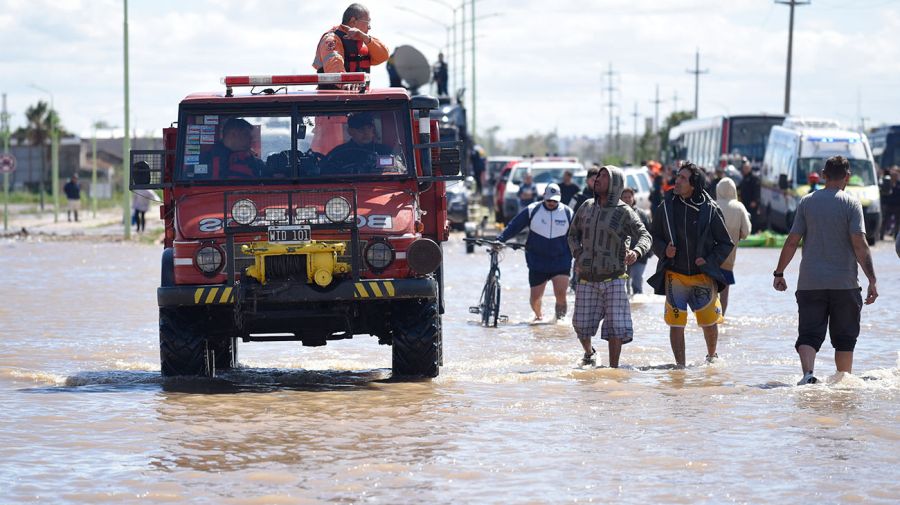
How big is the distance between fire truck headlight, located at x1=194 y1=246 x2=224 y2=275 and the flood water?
0.91 metres

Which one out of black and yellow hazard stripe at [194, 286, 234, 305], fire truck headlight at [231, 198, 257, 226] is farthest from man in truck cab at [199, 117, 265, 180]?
black and yellow hazard stripe at [194, 286, 234, 305]

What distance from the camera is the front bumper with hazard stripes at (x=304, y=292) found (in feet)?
37.6

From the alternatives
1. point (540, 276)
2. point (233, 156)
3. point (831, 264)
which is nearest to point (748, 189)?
point (540, 276)

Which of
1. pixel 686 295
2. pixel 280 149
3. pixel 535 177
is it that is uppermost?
pixel 280 149

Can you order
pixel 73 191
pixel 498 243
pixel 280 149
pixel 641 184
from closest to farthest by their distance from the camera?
pixel 280 149 → pixel 498 243 → pixel 641 184 → pixel 73 191

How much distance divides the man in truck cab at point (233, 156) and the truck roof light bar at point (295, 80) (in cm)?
34

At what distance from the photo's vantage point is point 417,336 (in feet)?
39.8

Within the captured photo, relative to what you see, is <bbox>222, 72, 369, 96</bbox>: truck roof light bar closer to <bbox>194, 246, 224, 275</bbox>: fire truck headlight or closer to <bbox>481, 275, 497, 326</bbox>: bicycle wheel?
<bbox>194, 246, 224, 275</bbox>: fire truck headlight

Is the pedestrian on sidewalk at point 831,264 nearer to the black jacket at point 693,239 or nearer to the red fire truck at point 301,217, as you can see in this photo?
the black jacket at point 693,239

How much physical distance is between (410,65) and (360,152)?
20428 mm

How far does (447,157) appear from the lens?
12297 millimetres

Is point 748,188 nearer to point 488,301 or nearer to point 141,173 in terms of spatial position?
point 488,301

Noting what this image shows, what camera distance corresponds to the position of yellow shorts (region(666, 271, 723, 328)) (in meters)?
12.8

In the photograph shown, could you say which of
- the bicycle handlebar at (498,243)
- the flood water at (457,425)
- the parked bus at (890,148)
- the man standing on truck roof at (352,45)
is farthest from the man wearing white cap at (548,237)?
the parked bus at (890,148)
